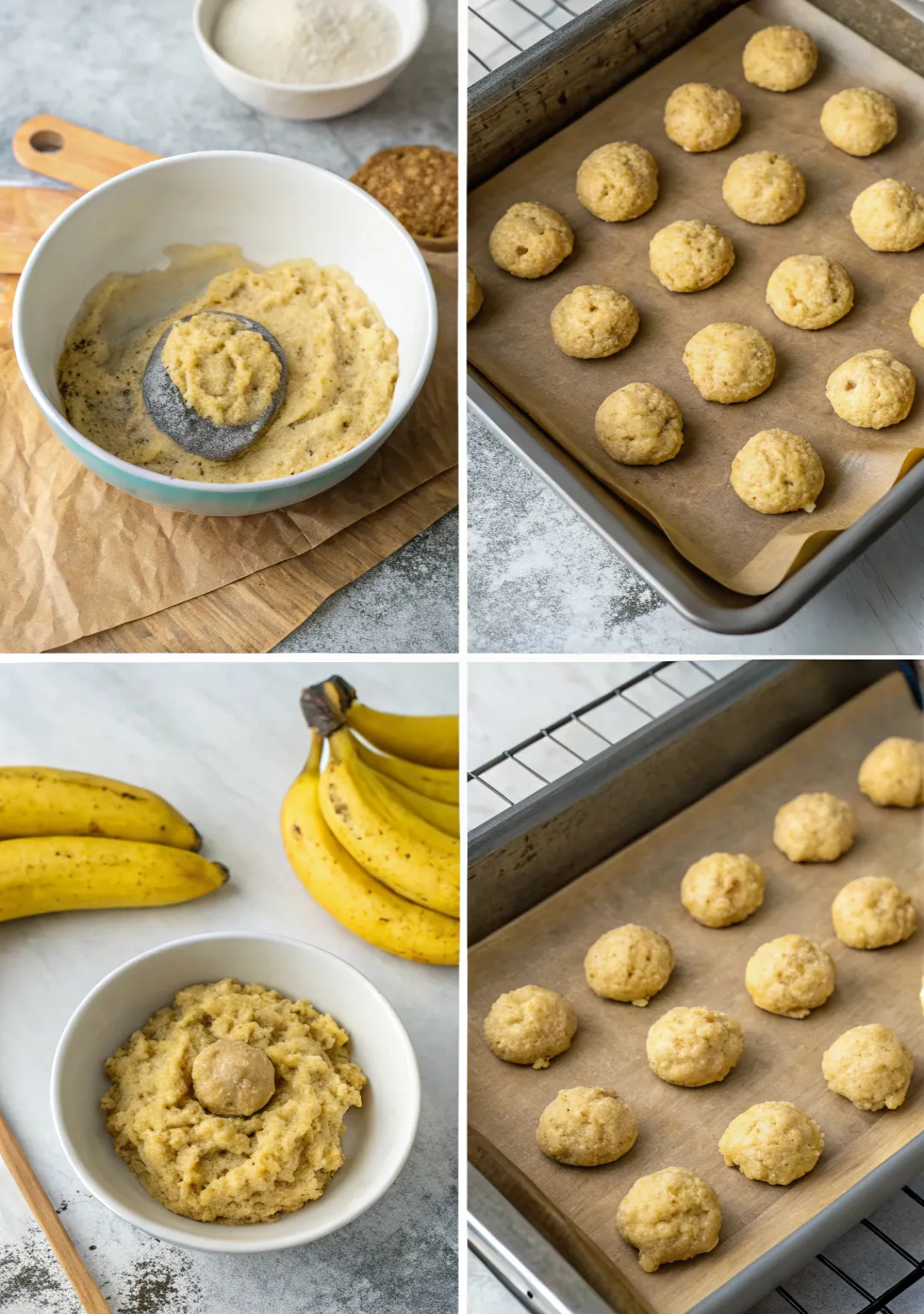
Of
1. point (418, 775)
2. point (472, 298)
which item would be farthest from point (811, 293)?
point (418, 775)

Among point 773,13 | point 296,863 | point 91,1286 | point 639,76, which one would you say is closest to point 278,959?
point 296,863

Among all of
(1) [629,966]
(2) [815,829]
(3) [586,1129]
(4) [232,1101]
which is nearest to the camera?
(4) [232,1101]

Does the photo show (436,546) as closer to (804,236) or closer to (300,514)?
(300,514)

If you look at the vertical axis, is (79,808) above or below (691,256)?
below

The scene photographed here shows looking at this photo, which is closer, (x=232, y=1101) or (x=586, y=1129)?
(x=232, y=1101)

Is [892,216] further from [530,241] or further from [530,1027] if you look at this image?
[530,1027]

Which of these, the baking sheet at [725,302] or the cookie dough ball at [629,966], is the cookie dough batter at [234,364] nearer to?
the baking sheet at [725,302]

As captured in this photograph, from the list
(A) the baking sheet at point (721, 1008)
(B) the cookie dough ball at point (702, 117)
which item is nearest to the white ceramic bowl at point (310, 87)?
(B) the cookie dough ball at point (702, 117)

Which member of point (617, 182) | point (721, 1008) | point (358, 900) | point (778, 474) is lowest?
point (721, 1008)
